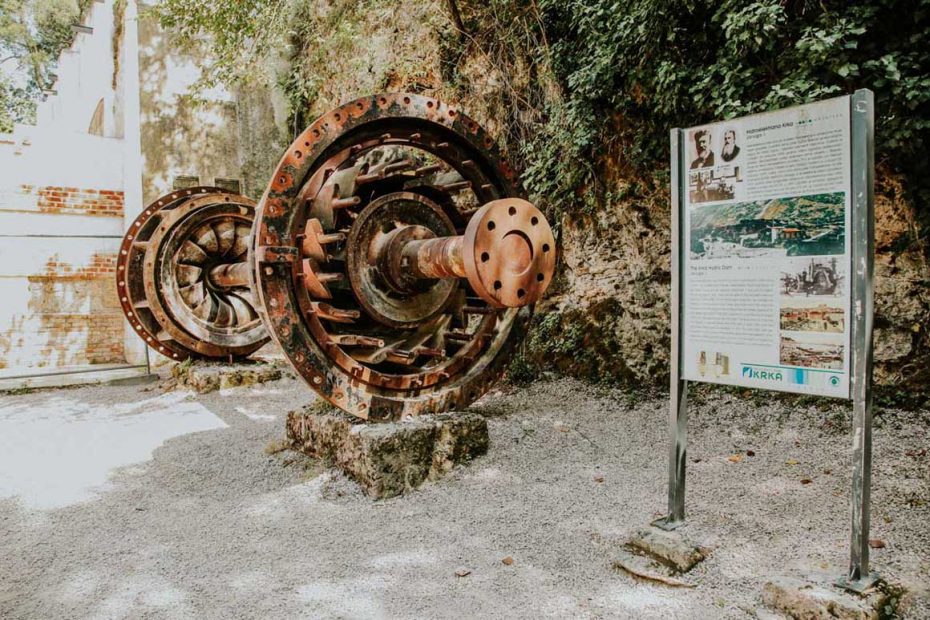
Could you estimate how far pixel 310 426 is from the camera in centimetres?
372

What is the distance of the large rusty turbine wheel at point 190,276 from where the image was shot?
6.45 m

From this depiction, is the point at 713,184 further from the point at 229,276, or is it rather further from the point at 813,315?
the point at 229,276

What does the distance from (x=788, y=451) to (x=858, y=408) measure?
159 centimetres

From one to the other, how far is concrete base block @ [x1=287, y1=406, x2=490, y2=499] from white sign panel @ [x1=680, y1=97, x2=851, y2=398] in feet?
4.71

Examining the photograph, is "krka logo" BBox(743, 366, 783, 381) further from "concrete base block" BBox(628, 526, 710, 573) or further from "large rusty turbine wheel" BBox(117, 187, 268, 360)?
"large rusty turbine wheel" BBox(117, 187, 268, 360)

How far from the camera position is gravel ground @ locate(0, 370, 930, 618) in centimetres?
219

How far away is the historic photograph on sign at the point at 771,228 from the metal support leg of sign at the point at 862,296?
0.21 feet

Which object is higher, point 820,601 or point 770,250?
point 770,250

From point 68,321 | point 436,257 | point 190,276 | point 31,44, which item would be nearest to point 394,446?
point 436,257

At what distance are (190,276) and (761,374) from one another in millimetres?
6122

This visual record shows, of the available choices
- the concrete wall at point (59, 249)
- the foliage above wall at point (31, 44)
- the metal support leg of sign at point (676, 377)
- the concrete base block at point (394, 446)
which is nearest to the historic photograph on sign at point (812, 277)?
the metal support leg of sign at point (676, 377)

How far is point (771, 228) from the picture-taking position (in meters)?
2.21

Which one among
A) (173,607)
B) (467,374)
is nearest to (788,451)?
(467,374)

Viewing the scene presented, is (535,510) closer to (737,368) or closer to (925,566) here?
(737,368)
